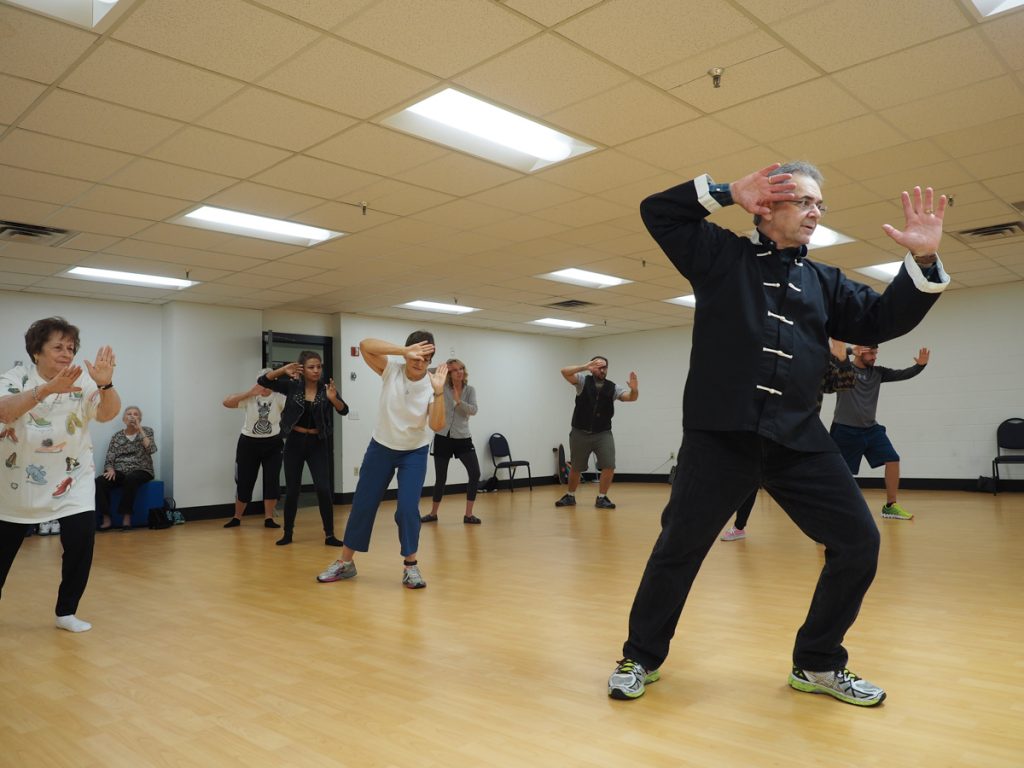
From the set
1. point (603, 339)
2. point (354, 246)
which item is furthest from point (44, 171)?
point (603, 339)

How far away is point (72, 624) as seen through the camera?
337cm

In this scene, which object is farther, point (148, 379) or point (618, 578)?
point (148, 379)

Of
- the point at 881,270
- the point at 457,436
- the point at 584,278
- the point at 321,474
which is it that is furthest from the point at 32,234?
the point at 881,270

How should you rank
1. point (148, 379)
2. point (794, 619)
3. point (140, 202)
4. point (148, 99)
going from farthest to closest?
point (148, 379), point (140, 202), point (148, 99), point (794, 619)

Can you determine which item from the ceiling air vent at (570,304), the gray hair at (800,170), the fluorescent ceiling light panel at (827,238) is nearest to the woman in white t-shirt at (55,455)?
the gray hair at (800,170)

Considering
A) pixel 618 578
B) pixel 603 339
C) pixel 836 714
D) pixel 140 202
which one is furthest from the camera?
pixel 603 339

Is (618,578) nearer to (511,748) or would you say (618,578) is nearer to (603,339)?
(511,748)

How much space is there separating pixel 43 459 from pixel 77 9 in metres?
1.88

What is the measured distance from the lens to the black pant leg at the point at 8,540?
317 centimetres

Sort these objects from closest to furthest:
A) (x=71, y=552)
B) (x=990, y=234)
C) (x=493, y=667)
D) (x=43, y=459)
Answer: (x=493, y=667) < (x=43, y=459) < (x=71, y=552) < (x=990, y=234)

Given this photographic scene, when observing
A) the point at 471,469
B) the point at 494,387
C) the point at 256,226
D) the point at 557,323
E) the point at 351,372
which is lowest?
the point at 471,469

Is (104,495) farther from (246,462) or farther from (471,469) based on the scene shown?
(471,469)

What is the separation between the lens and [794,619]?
3.18 meters

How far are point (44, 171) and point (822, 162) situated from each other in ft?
16.1
